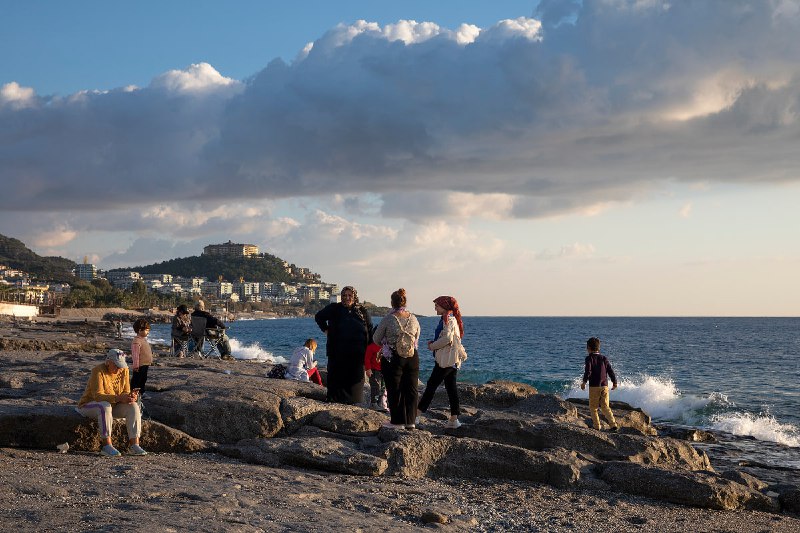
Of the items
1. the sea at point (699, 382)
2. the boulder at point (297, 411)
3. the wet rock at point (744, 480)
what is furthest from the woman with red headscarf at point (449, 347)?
the sea at point (699, 382)

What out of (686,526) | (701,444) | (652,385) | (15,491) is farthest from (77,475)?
(652,385)

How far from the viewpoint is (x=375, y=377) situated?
1406 centimetres

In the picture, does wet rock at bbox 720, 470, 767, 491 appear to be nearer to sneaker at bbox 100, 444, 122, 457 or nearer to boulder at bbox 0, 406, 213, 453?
boulder at bbox 0, 406, 213, 453

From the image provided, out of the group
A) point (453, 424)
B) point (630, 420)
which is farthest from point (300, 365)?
point (630, 420)

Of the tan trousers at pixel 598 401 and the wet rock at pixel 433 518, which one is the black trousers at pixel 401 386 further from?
the tan trousers at pixel 598 401

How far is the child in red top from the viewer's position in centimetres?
1368

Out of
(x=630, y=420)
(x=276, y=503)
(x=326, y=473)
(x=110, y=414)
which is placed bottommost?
A: (x=630, y=420)

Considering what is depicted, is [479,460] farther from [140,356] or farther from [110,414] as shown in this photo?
[140,356]

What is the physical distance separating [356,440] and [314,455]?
3.86 feet

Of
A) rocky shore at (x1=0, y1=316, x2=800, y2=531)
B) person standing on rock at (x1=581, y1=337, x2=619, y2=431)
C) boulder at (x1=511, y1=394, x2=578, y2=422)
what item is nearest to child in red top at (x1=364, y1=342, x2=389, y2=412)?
rocky shore at (x1=0, y1=316, x2=800, y2=531)

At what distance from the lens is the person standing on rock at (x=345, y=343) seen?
13.4 metres

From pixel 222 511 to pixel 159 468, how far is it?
7.24ft

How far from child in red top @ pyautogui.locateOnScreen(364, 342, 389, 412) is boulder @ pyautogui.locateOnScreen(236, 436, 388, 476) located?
2.85 meters

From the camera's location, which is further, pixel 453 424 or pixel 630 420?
pixel 630 420
